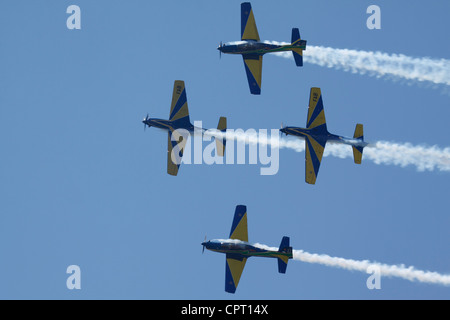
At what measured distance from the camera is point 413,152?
205 feet

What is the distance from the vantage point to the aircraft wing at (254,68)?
66375 millimetres

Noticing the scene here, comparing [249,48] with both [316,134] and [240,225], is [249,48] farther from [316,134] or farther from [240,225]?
[240,225]

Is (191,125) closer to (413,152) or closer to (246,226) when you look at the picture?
(246,226)

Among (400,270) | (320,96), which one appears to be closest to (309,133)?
(320,96)

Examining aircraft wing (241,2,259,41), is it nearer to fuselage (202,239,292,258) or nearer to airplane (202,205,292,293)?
airplane (202,205,292,293)

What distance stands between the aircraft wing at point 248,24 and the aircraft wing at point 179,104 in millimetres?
6599

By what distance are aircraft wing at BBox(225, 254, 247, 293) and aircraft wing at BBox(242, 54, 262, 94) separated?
14028 millimetres

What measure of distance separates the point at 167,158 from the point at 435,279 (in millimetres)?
23314

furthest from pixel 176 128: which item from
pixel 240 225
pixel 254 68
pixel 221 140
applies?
pixel 240 225

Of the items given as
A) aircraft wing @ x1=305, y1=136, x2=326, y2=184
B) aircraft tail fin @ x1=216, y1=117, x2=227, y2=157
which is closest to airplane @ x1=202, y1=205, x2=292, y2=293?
aircraft tail fin @ x1=216, y1=117, x2=227, y2=157

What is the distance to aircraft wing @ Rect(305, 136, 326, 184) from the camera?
6488 cm

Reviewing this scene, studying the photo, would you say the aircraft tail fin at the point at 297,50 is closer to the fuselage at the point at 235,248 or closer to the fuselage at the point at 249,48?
the fuselage at the point at 249,48

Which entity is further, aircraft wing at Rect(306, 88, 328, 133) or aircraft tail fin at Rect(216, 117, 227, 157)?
aircraft wing at Rect(306, 88, 328, 133)

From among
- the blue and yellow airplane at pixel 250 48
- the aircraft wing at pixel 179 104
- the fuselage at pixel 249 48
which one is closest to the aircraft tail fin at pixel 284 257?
the blue and yellow airplane at pixel 250 48
